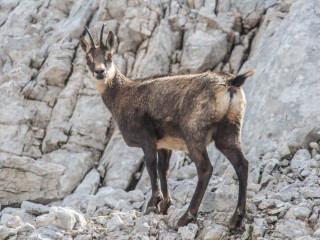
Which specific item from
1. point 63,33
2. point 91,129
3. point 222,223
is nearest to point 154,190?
point 222,223

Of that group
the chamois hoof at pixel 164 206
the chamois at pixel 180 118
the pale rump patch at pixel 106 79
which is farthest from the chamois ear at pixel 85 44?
the chamois hoof at pixel 164 206

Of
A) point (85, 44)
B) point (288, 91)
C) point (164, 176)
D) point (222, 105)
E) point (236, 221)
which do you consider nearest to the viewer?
point (236, 221)

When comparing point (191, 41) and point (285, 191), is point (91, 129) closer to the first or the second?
point (191, 41)

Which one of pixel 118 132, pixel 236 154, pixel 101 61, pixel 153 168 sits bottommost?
pixel 118 132

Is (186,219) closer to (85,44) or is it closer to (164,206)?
(164,206)

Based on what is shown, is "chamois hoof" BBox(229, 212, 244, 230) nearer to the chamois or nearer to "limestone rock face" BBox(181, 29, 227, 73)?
the chamois

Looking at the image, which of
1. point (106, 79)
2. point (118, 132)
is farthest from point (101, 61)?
point (118, 132)

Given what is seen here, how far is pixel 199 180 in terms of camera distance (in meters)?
7.44

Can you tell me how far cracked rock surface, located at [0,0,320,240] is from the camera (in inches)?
311

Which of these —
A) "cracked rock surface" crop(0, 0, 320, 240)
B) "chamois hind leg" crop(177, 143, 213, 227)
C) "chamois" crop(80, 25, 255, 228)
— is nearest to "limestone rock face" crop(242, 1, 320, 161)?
"cracked rock surface" crop(0, 0, 320, 240)

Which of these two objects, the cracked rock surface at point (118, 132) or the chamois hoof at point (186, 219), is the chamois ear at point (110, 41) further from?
the chamois hoof at point (186, 219)

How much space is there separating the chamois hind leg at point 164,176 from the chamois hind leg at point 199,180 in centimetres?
128

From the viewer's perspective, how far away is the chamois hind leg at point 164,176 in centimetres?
866

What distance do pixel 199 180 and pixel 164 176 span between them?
5.84 feet
